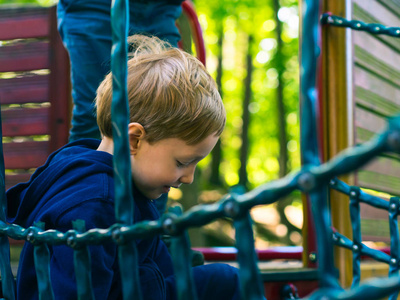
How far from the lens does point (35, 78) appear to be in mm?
3525

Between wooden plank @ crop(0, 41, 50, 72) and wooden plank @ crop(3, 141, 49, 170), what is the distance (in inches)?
18.9

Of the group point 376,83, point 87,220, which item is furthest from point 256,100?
point 87,220

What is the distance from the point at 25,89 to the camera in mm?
3523

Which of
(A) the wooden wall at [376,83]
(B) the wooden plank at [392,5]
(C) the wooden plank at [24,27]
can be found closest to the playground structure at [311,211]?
(A) the wooden wall at [376,83]

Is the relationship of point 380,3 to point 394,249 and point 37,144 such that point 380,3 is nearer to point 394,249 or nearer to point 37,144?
point 394,249

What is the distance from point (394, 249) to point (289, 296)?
528mm

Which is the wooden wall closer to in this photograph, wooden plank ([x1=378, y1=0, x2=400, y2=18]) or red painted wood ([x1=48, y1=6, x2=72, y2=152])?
wooden plank ([x1=378, y1=0, x2=400, y2=18])

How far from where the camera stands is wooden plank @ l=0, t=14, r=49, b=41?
3564mm

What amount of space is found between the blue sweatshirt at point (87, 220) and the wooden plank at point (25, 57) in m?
2.17

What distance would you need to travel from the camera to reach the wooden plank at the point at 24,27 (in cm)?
356

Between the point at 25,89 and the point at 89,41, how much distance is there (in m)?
1.78

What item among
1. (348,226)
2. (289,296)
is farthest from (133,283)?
(348,226)

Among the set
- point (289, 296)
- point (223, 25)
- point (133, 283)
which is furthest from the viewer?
point (223, 25)

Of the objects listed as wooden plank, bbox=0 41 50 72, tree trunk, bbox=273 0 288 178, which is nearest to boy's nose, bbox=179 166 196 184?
wooden plank, bbox=0 41 50 72
